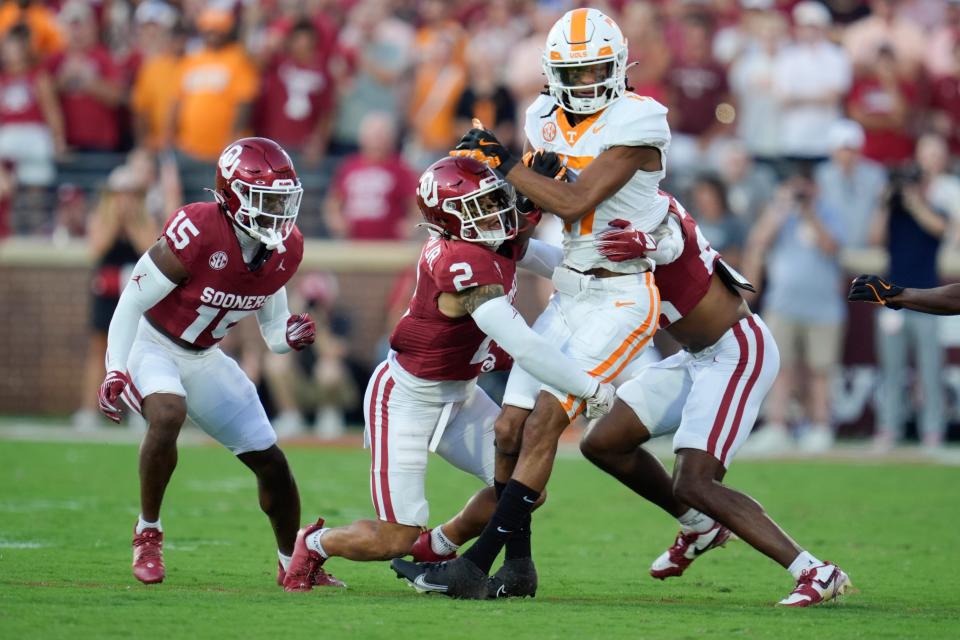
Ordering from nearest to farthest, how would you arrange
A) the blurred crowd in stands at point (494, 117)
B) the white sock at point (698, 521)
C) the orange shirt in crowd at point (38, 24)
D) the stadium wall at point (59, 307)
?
the white sock at point (698, 521)
the blurred crowd in stands at point (494, 117)
the stadium wall at point (59, 307)
the orange shirt in crowd at point (38, 24)

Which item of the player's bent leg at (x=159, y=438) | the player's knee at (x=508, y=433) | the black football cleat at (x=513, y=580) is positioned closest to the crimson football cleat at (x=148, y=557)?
the player's bent leg at (x=159, y=438)

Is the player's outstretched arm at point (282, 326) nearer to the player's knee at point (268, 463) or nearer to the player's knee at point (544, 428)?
the player's knee at point (268, 463)

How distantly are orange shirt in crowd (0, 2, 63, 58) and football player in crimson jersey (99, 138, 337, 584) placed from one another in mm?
9260

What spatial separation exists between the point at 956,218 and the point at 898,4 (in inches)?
102

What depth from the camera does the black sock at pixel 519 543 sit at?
5898 millimetres

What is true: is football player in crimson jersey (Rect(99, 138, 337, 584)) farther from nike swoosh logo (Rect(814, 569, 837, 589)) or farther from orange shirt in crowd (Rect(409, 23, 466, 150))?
orange shirt in crowd (Rect(409, 23, 466, 150))

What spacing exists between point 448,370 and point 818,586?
1699 millimetres

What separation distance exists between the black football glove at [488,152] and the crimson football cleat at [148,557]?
205cm

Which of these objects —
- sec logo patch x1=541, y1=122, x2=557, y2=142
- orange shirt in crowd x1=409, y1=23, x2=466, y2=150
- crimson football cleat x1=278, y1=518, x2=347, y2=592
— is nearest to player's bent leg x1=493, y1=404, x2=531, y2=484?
crimson football cleat x1=278, y1=518, x2=347, y2=592

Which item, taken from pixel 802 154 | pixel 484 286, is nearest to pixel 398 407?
pixel 484 286

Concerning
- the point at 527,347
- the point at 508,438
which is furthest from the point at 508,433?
the point at 527,347

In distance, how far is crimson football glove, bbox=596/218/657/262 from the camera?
5.86 meters

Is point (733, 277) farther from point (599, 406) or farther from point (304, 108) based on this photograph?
point (304, 108)

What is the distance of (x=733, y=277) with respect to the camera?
6336 mm
